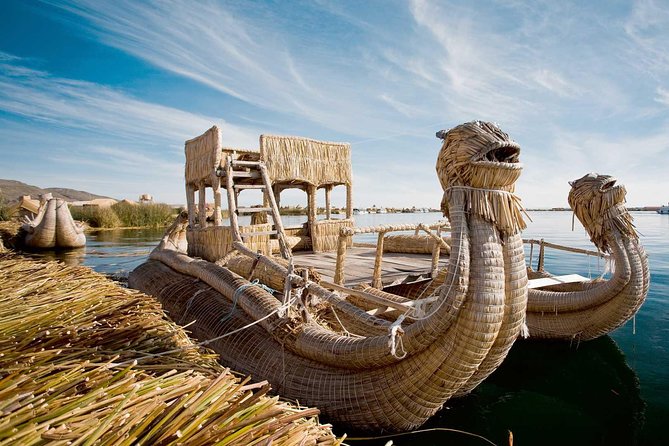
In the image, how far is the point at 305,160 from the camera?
9375 millimetres

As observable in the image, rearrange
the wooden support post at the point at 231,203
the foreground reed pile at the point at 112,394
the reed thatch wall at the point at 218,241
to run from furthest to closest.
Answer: the reed thatch wall at the point at 218,241
the wooden support post at the point at 231,203
the foreground reed pile at the point at 112,394

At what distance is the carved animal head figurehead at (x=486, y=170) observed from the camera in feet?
8.15

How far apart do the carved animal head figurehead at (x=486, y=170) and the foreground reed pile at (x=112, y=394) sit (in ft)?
5.77

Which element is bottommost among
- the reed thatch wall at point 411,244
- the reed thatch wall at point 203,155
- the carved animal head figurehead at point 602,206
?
the reed thatch wall at point 411,244

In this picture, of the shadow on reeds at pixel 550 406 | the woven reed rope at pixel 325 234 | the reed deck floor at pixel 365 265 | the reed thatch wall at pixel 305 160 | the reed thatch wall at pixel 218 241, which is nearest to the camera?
the shadow on reeds at pixel 550 406

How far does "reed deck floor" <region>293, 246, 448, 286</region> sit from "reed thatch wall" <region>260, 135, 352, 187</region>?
77.8 inches

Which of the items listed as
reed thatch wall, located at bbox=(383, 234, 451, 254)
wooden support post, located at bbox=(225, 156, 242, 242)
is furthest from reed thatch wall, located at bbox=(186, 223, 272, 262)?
reed thatch wall, located at bbox=(383, 234, 451, 254)

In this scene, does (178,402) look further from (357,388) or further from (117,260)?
(117,260)

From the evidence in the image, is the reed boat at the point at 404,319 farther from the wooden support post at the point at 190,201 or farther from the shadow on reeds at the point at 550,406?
the wooden support post at the point at 190,201

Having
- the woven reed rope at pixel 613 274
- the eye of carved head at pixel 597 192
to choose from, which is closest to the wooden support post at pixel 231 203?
the woven reed rope at pixel 613 274

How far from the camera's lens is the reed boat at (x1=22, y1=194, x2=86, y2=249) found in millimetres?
21109

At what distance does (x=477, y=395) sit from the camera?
4668mm

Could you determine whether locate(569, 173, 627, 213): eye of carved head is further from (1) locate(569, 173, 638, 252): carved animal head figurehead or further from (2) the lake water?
(2) the lake water

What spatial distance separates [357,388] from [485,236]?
5.41 ft
